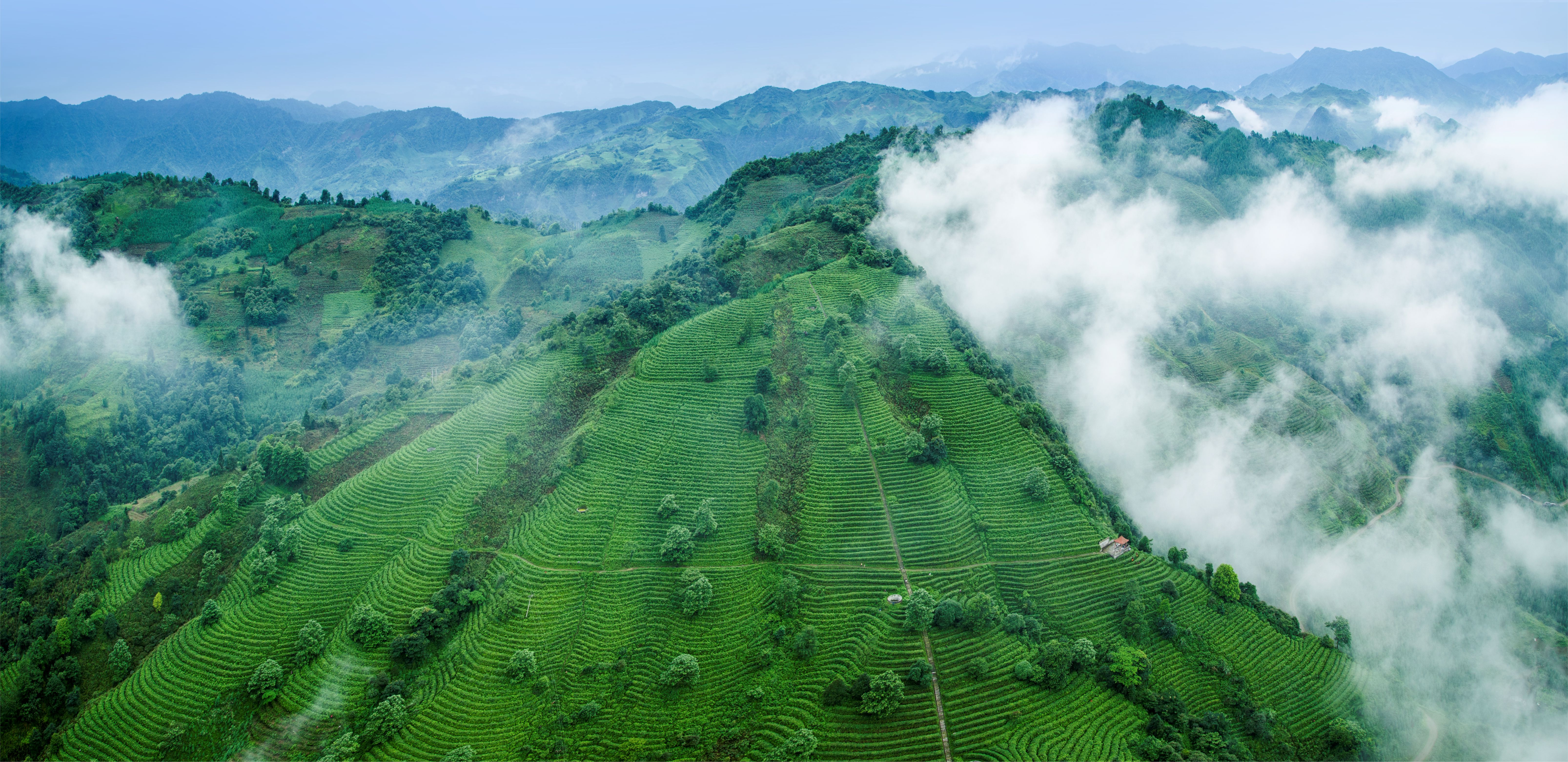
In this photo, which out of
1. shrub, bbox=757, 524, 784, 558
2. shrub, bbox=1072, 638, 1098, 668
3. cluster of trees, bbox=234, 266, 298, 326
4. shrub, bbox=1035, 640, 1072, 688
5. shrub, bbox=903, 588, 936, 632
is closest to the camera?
shrub, bbox=1035, 640, 1072, 688

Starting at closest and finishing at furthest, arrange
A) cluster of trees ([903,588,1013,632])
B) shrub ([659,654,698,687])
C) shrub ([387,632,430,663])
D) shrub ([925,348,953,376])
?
shrub ([659,654,698,687]) < cluster of trees ([903,588,1013,632]) < shrub ([387,632,430,663]) < shrub ([925,348,953,376])

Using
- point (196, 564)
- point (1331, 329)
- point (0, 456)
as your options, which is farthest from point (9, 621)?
point (1331, 329)

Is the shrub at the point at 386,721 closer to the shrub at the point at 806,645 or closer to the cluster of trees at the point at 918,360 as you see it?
the shrub at the point at 806,645

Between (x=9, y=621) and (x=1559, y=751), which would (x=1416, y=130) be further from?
(x=9, y=621)

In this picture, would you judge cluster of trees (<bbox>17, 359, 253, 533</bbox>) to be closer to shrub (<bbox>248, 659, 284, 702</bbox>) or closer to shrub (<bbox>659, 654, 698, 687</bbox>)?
shrub (<bbox>248, 659, 284, 702</bbox>)

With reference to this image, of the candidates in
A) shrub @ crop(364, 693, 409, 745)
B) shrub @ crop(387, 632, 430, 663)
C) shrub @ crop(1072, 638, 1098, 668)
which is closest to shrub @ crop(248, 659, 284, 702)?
shrub @ crop(387, 632, 430, 663)

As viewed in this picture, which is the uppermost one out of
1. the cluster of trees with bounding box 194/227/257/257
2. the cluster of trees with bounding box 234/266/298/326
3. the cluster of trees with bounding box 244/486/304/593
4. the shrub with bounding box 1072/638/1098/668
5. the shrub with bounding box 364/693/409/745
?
the cluster of trees with bounding box 194/227/257/257

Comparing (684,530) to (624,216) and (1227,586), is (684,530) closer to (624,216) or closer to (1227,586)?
(1227,586)
